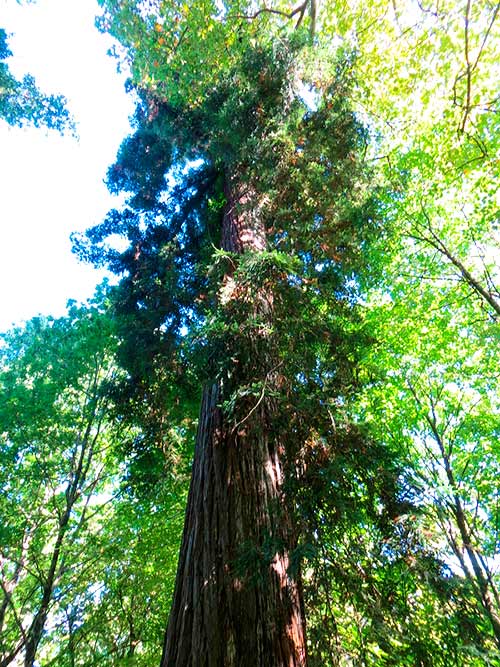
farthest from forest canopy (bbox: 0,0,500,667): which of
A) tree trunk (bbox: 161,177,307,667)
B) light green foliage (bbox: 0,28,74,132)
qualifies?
light green foliage (bbox: 0,28,74,132)

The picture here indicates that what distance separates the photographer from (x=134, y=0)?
636 cm

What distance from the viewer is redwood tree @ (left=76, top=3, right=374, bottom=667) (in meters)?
2.44

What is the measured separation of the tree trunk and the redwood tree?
11mm

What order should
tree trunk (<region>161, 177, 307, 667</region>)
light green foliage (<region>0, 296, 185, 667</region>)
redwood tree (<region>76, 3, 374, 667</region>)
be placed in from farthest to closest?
light green foliage (<region>0, 296, 185, 667</region>) < redwood tree (<region>76, 3, 374, 667</region>) < tree trunk (<region>161, 177, 307, 667</region>)

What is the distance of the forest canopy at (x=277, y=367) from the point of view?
2.40 metres

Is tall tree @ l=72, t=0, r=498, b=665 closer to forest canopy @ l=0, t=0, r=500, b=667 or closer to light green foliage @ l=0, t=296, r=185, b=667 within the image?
forest canopy @ l=0, t=0, r=500, b=667

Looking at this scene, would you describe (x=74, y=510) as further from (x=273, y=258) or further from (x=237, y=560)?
(x=273, y=258)

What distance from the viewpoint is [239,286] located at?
11.6ft

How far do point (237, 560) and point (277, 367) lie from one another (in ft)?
5.01

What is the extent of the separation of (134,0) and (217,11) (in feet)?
5.07

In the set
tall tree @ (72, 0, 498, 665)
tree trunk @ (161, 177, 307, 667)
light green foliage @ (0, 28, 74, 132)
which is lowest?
tree trunk @ (161, 177, 307, 667)

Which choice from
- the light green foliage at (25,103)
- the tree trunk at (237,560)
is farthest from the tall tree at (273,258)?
the light green foliage at (25,103)

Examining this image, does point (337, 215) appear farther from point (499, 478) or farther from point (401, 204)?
point (499, 478)

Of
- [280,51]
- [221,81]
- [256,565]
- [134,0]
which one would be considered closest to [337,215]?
[280,51]
